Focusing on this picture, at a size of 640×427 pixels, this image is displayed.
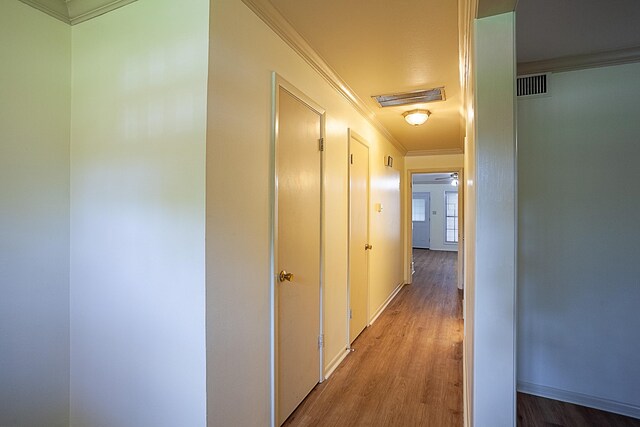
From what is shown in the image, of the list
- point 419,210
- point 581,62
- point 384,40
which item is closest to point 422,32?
point 384,40

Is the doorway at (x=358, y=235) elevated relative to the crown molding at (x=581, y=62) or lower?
lower

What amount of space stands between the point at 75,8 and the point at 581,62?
A: 3324 millimetres

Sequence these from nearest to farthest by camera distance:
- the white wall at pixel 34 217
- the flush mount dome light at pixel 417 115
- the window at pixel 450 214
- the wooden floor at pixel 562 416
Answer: the white wall at pixel 34 217 < the wooden floor at pixel 562 416 < the flush mount dome light at pixel 417 115 < the window at pixel 450 214

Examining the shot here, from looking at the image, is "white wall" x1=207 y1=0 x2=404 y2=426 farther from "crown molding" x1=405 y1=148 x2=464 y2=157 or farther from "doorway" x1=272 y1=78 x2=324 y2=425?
"crown molding" x1=405 y1=148 x2=464 y2=157

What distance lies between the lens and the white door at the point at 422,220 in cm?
1083

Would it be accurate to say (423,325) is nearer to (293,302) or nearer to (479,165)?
(293,302)

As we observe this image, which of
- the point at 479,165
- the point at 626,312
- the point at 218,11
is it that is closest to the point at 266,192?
the point at 218,11

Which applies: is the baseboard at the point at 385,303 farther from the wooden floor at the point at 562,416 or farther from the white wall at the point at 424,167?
the wooden floor at the point at 562,416

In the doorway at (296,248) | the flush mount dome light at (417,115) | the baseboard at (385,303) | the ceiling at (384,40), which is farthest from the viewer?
the baseboard at (385,303)

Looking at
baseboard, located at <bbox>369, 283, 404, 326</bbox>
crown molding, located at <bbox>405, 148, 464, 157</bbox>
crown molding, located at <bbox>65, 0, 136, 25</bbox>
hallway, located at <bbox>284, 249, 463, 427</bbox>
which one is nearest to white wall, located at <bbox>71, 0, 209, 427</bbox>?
crown molding, located at <bbox>65, 0, 136, 25</bbox>

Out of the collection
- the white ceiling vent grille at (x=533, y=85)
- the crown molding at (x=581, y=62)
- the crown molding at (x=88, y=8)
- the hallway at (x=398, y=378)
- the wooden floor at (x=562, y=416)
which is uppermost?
the crown molding at (x=88, y=8)

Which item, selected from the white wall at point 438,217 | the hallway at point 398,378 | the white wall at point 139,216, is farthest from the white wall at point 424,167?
the white wall at point 438,217

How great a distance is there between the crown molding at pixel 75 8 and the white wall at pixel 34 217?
0.13 ft

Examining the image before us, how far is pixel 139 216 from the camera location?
61.9 inches
